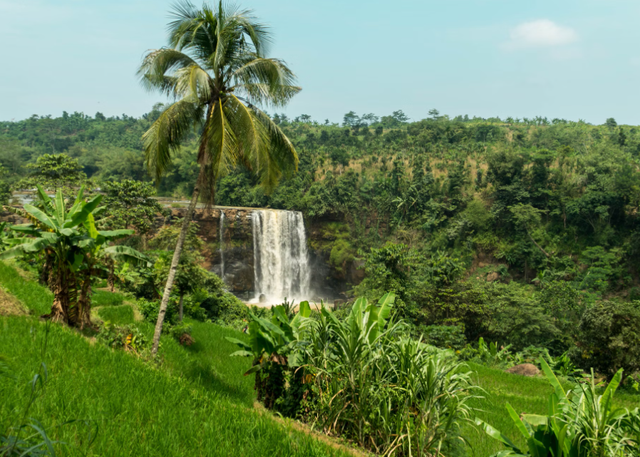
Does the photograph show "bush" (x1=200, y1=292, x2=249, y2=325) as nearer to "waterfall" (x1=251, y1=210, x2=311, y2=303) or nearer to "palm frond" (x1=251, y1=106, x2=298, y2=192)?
"palm frond" (x1=251, y1=106, x2=298, y2=192)

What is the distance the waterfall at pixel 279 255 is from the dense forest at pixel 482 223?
295 cm

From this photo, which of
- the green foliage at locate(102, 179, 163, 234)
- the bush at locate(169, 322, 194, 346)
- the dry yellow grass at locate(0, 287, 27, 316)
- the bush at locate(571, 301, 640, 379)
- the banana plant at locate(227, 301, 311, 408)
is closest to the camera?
the banana plant at locate(227, 301, 311, 408)

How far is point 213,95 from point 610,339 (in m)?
13.2

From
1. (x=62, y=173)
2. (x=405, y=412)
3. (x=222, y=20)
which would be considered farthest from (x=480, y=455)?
(x=62, y=173)

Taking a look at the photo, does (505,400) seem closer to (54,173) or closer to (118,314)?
(118,314)

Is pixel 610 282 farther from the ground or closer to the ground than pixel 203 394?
closer to the ground

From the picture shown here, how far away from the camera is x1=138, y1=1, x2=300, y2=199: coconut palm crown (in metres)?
7.07

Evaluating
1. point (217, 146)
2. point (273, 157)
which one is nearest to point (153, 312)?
point (273, 157)

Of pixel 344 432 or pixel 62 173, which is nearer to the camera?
pixel 344 432

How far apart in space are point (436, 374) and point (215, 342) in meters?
7.94

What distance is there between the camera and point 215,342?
36.1 ft

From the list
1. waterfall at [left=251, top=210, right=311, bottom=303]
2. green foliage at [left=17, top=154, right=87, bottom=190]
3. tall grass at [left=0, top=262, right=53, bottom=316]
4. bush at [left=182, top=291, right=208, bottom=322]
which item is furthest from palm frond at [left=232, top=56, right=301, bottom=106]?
waterfall at [left=251, top=210, right=311, bottom=303]

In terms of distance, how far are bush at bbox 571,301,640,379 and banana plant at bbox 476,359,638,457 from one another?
10456 mm

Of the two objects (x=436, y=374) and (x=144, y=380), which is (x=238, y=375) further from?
(x=436, y=374)
